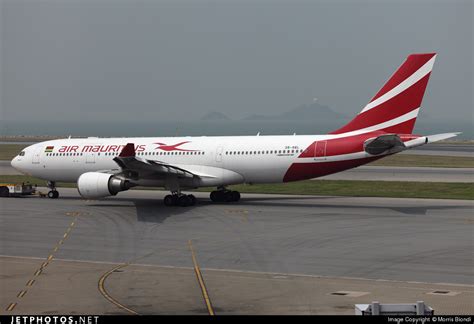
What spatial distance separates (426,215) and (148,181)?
1687 cm

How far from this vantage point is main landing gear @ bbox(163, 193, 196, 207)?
1810 inches

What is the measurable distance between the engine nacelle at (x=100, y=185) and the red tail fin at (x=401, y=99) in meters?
14.6

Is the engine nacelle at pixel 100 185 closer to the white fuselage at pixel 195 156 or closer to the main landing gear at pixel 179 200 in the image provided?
the white fuselage at pixel 195 156

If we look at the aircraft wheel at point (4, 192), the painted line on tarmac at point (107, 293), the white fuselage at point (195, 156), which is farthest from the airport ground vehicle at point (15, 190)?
the painted line on tarmac at point (107, 293)

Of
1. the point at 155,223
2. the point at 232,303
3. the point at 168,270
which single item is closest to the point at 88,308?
the point at 232,303

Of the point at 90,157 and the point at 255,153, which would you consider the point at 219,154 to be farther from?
the point at 90,157

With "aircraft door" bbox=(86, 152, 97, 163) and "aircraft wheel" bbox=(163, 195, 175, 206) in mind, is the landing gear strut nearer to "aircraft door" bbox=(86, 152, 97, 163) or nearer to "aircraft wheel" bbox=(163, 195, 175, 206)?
"aircraft wheel" bbox=(163, 195, 175, 206)

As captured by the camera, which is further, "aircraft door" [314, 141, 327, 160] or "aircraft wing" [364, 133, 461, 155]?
"aircraft door" [314, 141, 327, 160]

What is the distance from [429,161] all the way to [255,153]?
44351 mm

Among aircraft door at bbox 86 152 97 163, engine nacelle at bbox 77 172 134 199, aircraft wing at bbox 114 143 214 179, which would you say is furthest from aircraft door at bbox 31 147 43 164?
aircraft wing at bbox 114 143 214 179

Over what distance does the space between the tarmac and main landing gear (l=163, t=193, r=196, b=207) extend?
0.98 meters

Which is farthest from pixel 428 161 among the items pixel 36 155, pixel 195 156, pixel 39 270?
pixel 39 270

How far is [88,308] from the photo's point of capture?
20312 mm

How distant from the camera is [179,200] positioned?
46.1 m
